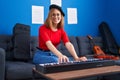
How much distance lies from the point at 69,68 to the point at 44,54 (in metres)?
0.68

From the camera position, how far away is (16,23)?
3367 mm

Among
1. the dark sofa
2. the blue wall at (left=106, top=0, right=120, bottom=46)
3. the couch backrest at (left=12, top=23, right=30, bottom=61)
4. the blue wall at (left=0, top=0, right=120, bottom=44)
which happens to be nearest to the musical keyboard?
the dark sofa

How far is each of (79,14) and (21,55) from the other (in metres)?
1.44

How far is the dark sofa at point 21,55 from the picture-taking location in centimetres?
250

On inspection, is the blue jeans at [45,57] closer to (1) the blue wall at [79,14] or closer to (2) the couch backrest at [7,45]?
(2) the couch backrest at [7,45]

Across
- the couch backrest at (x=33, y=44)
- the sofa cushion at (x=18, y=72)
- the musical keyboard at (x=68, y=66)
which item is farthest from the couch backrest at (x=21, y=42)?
the musical keyboard at (x=68, y=66)

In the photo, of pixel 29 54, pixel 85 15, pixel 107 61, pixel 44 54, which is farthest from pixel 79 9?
pixel 107 61

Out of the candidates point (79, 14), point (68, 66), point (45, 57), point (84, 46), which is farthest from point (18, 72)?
point (79, 14)

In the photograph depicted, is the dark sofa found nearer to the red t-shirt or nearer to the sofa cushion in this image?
the sofa cushion

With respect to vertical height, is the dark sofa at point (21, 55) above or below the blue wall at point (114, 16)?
below

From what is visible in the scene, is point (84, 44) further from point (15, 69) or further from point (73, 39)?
point (15, 69)

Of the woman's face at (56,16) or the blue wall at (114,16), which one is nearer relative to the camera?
the woman's face at (56,16)

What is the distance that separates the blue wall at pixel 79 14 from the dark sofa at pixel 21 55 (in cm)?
24

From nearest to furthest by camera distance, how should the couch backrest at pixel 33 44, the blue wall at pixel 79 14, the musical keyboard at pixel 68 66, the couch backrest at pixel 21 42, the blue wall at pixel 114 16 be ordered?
the musical keyboard at pixel 68 66 < the couch backrest at pixel 21 42 < the couch backrest at pixel 33 44 < the blue wall at pixel 79 14 < the blue wall at pixel 114 16
